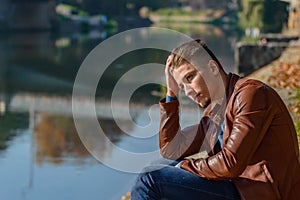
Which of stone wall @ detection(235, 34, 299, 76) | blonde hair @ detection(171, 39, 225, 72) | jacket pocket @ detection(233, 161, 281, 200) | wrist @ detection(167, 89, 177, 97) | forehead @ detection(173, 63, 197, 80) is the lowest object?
stone wall @ detection(235, 34, 299, 76)

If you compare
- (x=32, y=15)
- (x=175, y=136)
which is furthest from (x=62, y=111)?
(x=32, y=15)

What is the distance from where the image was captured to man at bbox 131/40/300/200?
9.78 feet

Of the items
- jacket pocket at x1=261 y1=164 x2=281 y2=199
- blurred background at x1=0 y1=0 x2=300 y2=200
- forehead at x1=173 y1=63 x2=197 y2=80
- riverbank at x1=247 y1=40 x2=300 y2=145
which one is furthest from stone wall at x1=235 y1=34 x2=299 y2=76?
jacket pocket at x1=261 y1=164 x2=281 y2=199

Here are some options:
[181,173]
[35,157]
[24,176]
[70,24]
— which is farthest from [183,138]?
[70,24]

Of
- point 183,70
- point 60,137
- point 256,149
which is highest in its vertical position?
point 183,70

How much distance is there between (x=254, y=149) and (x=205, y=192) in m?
0.30

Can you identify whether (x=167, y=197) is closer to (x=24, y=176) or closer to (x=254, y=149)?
(x=254, y=149)

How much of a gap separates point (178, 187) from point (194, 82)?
0.46 meters

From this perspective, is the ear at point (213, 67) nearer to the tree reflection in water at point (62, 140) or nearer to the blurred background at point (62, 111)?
the blurred background at point (62, 111)

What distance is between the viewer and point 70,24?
2219 inches

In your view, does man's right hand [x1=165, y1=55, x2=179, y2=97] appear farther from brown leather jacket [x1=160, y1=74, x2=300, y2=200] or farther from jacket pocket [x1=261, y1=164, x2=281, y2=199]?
jacket pocket [x1=261, y1=164, x2=281, y2=199]

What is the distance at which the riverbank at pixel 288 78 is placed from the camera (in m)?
7.65

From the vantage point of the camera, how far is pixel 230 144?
3002 mm

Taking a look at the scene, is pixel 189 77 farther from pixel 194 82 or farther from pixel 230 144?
pixel 230 144
